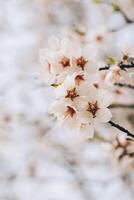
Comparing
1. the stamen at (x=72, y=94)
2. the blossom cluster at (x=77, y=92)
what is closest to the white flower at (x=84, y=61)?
the blossom cluster at (x=77, y=92)

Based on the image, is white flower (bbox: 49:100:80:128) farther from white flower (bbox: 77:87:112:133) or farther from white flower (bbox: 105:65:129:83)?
white flower (bbox: 105:65:129:83)

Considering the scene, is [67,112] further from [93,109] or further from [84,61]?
[84,61]

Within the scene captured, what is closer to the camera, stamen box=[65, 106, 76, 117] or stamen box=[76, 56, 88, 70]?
stamen box=[65, 106, 76, 117]

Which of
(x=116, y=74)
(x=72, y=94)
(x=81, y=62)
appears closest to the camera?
(x=72, y=94)

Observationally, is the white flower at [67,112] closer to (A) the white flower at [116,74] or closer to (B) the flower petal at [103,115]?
(B) the flower petal at [103,115]

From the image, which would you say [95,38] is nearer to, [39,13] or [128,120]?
[128,120]

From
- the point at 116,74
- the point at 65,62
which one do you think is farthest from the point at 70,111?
the point at 116,74

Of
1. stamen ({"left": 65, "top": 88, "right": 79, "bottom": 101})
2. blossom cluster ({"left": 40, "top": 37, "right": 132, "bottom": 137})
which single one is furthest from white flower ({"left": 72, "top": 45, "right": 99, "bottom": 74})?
stamen ({"left": 65, "top": 88, "right": 79, "bottom": 101})

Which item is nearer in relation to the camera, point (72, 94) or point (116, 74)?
point (72, 94)

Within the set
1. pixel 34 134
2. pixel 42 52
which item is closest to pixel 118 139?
pixel 42 52
